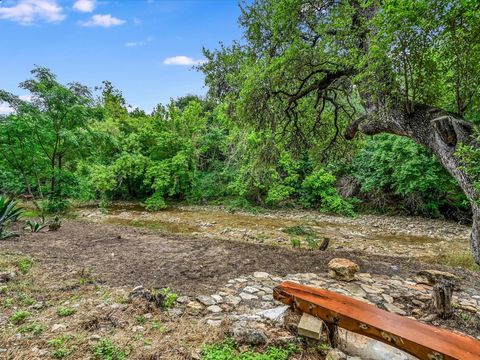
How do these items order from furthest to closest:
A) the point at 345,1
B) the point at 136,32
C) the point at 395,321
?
the point at 136,32, the point at 345,1, the point at 395,321

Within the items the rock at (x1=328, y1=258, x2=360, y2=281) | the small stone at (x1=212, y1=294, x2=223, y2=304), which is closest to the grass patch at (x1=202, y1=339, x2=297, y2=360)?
the small stone at (x1=212, y1=294, x2=223, y2=304)

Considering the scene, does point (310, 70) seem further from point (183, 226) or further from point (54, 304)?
point (183, 226)

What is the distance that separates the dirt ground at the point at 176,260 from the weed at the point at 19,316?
944mm

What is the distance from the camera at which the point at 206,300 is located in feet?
9.06

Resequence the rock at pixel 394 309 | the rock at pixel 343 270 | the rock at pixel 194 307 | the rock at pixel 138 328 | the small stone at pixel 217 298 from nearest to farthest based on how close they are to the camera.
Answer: the rock at pixel 138 328
the rock at pixel 194 307
the rock at pixel 394 309
the small stone at pixel 217 298
the rock at pixel 343 270

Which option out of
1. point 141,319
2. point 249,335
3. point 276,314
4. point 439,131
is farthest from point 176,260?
point 439,131

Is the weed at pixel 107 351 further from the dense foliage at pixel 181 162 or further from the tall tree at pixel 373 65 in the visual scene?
the dense foliage at pixel 181 162

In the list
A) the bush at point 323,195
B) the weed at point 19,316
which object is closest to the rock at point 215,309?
the weed at point 19,316

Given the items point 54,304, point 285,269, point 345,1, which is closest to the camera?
point 54,304

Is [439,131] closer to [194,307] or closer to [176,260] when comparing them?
[194,307]

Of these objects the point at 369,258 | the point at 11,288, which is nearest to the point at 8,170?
the point at 11,288

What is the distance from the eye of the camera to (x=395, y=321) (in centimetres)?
173

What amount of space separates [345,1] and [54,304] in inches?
226

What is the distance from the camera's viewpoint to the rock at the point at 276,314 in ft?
7.46
